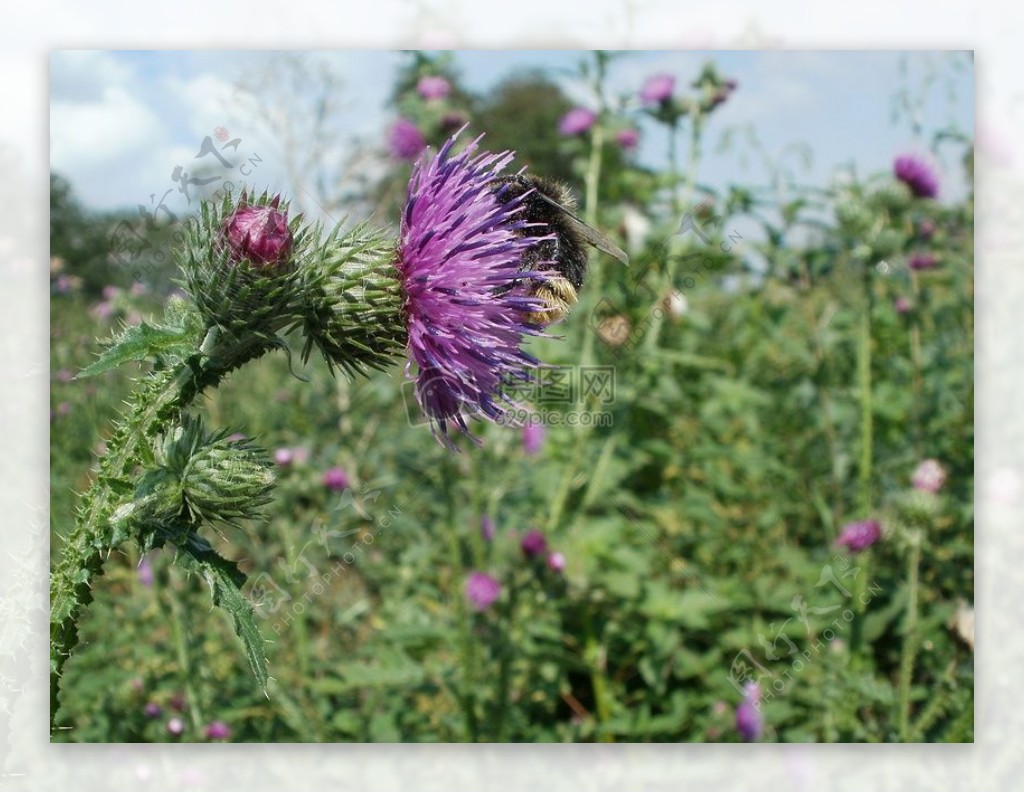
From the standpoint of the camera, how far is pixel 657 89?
321 cm

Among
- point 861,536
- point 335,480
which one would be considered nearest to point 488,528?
point 335,480

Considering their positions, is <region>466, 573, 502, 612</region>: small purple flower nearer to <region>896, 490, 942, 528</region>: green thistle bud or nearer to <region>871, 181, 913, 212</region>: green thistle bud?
<region>896, 490, 942, 528</region>: green thistle bud

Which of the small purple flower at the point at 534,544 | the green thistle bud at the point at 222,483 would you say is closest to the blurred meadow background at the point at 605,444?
the small purple flower at the point at 534,544

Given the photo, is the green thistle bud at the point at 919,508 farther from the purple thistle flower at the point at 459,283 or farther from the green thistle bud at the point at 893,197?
the purple thistle flower at the point at 459,283

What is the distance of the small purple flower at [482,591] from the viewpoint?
8.79 feet

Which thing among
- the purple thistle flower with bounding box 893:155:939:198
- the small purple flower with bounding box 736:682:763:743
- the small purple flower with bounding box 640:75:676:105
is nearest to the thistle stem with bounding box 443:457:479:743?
the small purple flower with bounding box 736:682:763:743

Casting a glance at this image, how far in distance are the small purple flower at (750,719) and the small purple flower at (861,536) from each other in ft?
1.57

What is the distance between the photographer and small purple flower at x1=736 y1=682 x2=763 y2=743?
2.73m

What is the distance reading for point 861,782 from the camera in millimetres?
2668

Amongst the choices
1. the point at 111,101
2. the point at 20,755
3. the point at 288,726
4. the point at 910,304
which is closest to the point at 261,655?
the point at 288,726

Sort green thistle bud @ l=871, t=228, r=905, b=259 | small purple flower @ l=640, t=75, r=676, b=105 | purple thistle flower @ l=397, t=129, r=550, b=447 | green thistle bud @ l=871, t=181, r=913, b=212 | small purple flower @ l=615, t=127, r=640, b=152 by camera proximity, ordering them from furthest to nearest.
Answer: small purple flower @ l=615, t=127, r=640, b=152
small purple flower @ l=640, t=75, r=676, b=105
green thistle bud @ l=871, t=181, r=913, b=212
green thistle bud @ l=871, t=228, r=905, b=259
purple thistle flower @ l=397, t=129, r=550, b=447

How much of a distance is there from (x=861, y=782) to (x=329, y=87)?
8.02ft

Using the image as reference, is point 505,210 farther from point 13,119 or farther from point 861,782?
point 861,782

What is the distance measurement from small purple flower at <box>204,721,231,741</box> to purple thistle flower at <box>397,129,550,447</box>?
5.03 feet
